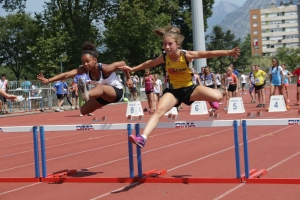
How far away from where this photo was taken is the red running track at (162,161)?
7.81 m

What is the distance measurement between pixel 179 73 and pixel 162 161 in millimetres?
2766

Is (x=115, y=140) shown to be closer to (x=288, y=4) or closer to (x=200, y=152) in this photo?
(x=200, y=152)

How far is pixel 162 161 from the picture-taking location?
1060 centimetres

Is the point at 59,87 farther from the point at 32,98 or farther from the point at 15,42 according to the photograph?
the point at 15,42

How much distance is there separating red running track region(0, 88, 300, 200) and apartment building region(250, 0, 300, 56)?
157 m

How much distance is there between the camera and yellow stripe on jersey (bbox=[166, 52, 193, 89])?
8.17m

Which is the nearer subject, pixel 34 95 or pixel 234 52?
pixel 234 52

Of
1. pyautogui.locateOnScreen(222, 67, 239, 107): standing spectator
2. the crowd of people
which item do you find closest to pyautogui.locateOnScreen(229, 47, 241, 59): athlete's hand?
the crowd of people

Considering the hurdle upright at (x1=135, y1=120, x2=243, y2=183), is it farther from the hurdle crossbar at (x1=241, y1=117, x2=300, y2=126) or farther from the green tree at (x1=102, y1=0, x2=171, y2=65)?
Result: the green tree at (x1=102, y1=0, x2=171, y2=65)

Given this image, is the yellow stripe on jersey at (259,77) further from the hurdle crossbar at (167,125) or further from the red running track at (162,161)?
the hurdle crossbar at (167,125)

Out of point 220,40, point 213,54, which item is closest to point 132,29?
point 213,54

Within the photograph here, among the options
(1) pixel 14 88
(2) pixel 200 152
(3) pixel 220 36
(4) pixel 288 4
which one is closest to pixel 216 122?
(2) pixel 200 152

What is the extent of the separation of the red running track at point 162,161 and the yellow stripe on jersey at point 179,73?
1.42 m
